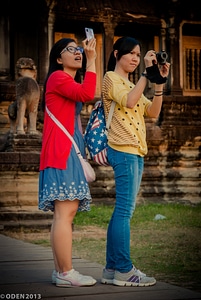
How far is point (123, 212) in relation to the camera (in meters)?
4.87

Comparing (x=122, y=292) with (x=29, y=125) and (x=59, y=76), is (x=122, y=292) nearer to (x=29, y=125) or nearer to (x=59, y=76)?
(x=59, y=76)

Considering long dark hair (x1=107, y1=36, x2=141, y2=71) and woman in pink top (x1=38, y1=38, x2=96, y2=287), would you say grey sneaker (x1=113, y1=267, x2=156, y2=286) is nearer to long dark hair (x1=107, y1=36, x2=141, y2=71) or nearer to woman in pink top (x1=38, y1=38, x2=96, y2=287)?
woman in pink top (x1=38, y1=38, x2=96, y2=287)

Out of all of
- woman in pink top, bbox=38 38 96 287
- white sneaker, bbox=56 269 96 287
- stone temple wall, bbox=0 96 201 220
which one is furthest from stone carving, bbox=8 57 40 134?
white sneaker, bbox=56 269 96 287

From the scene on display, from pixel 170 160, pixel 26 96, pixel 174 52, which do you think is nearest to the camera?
pixel 26 96

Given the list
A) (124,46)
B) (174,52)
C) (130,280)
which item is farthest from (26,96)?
(174,52)

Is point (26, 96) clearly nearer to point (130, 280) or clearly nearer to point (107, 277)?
point (107, 277)

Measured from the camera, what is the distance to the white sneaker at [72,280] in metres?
4.80

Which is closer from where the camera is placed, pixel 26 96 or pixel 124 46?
pixel 124 46

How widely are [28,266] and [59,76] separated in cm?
154

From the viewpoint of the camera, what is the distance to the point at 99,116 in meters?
5.17

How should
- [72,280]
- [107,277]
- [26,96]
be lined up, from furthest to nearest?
[26,96], [107,277], [72,280]

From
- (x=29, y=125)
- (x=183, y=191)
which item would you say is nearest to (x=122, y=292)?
(x=29, y=125)

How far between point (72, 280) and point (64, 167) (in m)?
0.70

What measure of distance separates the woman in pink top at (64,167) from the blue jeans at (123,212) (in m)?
0.20
